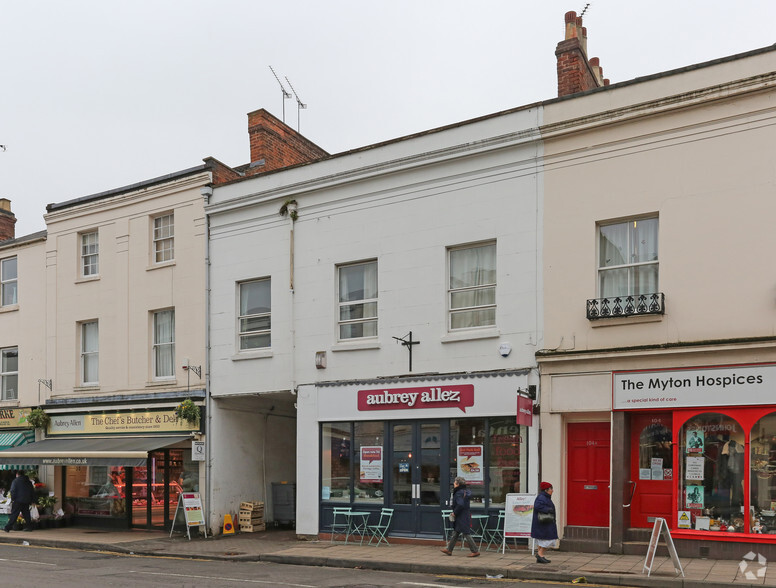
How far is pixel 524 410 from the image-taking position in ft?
51.5

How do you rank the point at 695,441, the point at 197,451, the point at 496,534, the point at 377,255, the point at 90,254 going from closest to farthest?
the point at 695,441 < the point at 496,534 < the point at 377,255 < the point at 197,451 < the point at 90,254

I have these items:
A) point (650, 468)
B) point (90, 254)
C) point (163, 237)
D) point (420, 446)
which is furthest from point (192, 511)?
point (650, 468)

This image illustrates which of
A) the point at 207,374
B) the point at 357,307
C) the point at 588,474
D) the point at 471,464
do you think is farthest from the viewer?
the point at 207,374

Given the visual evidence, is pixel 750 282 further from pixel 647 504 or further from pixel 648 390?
pixel 647 504

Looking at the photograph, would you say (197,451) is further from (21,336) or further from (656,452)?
(656,452)

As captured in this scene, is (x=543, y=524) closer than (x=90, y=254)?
Yes

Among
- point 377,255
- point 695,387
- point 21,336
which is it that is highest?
point 377,255

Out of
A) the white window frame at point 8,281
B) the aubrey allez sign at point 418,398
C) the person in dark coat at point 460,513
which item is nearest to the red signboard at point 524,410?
the aubrey allez sign at point 418,398

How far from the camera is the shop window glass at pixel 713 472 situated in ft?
47.1

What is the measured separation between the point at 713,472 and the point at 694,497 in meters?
0.54

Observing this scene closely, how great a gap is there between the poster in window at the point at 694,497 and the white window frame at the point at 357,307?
23.5ft

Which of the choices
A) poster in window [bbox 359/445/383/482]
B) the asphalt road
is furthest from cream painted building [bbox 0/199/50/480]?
poster in window [bbox 359/445/383/482]

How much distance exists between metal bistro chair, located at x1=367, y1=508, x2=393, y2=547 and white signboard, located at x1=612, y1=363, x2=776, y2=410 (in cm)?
545

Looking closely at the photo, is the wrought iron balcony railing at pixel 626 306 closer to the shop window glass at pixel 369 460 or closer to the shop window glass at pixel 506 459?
the shop window glass at pixel 506 459
